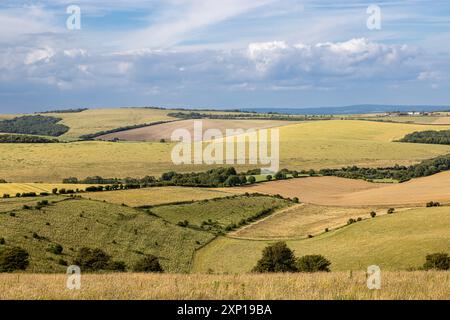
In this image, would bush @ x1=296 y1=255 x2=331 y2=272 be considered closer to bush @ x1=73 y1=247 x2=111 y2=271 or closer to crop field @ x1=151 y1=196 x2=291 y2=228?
bush @ x1=73 y1=247 x2=111 y2=271

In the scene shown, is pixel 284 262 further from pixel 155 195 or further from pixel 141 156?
pixel 141 156

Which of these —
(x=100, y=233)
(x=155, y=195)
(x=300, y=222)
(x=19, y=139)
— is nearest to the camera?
(x=100, y=233)

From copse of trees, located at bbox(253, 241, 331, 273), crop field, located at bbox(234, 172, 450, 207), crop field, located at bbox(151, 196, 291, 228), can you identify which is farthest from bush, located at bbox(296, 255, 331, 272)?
crop field, located at bbox(234, 172, 450, 207)

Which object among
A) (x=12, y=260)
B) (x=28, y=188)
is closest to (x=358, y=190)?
(x=28, y=188)

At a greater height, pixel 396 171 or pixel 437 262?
pixel 437 262

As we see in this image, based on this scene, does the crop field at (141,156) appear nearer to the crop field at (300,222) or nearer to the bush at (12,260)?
the crop field at (300,222)

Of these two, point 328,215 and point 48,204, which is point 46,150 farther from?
point 328,215

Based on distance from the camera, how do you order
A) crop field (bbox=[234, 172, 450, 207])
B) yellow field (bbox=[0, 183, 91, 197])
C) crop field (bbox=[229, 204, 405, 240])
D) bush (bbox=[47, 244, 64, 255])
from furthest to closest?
yellow field (bbox=[0, 183, 91, 197]) → crop field (bbox=[234, 172, 450, 207]) → crop field (bbox=[229, 204, 405, 240]) → bush (bbox=[47, 244, 64, 255])
